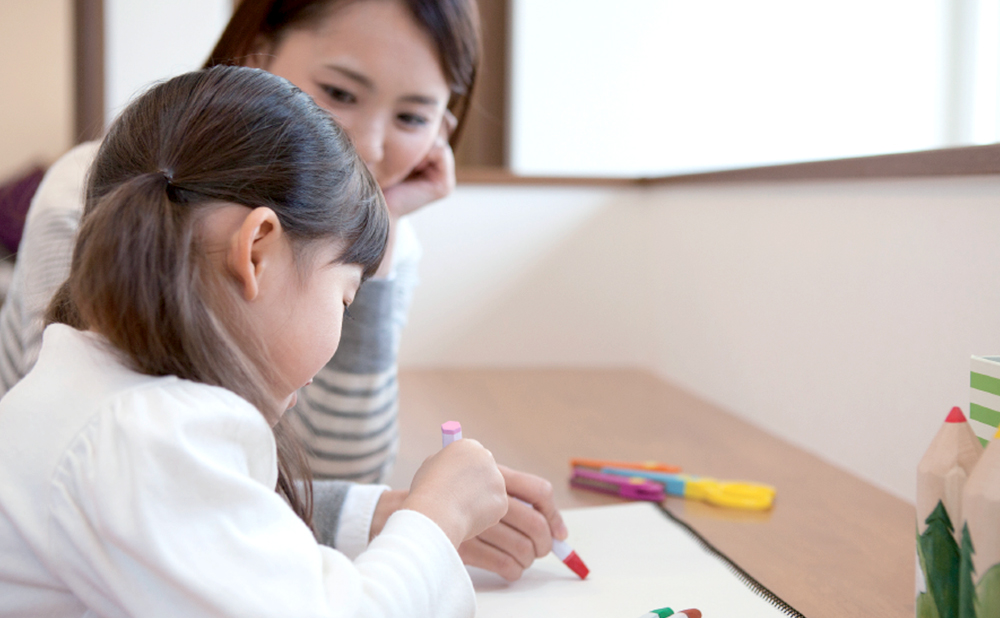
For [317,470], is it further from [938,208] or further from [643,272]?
[643,272]

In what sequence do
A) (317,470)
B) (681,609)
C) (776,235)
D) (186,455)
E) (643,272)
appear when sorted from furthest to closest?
(643,272) < (776,235) < (317,470) < (681,609) < (186,455)

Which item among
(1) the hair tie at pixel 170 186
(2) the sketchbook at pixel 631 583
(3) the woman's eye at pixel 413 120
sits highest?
(3) the woman's eye at pixel 413 120

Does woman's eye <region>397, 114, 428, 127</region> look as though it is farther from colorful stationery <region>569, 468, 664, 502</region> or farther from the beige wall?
the beige wall

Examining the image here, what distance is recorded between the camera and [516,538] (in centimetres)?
63

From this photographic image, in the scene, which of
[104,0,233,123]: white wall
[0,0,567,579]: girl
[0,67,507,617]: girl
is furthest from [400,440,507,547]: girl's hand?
[104,0,233,123]: white wall

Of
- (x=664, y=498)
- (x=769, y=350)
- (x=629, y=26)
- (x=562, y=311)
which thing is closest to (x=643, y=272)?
(x=562, y=311)

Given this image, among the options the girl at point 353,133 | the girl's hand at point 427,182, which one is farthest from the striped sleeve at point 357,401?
the girl's hand at point 427,182

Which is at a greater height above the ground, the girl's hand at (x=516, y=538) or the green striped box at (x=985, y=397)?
the green striped box at (x=985, y=397)

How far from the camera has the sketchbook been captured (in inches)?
23.0

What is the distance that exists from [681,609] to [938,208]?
47 cm

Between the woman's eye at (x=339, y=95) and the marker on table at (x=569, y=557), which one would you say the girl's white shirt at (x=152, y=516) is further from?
the woman's eye at (x=339, y=95)

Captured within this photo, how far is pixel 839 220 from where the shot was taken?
0.98 metres

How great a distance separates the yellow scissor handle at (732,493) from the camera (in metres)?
0.83

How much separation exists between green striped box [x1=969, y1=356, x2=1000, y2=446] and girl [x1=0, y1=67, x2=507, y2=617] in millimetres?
289
